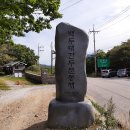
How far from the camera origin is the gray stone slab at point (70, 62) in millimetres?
10695

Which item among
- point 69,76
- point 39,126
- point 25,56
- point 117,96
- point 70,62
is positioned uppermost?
point 25,56

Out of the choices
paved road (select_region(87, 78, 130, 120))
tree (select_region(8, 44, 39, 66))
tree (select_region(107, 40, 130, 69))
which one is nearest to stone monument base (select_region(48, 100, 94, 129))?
paved road (select_region(87, 78, 130, 120))

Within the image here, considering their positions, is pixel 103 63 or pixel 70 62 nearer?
pixel 70 62

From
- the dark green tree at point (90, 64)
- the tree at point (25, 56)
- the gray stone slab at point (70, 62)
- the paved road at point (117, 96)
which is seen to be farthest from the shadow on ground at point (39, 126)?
the tree at point (25, 56)

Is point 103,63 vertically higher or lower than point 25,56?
lower

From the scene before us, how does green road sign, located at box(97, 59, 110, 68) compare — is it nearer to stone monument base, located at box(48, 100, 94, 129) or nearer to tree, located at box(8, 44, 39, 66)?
tree, located at box(8, 44, 39, 66)

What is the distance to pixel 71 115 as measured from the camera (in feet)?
33.8

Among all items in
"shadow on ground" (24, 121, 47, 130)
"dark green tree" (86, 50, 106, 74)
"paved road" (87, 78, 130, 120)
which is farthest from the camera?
"dark green tree" (86, 50, 106, 74)

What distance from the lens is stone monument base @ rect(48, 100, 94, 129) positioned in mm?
10250

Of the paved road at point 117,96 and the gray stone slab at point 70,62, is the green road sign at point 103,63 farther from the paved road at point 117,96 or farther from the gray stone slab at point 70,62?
the gray stone slab at point 70,62

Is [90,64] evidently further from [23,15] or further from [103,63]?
[23,15]

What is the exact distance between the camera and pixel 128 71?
6769 centimetres

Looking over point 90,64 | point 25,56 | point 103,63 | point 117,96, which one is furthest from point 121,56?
point 117,96

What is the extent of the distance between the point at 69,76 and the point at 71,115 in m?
1.08
